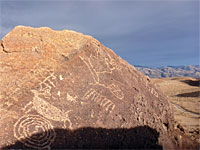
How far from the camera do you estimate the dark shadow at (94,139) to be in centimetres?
436

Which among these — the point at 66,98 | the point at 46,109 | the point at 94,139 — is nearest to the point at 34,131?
the point at 46,109

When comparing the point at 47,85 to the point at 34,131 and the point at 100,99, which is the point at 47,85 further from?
the point at 100,99

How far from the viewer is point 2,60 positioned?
493cm

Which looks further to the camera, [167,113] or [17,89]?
[167,113]

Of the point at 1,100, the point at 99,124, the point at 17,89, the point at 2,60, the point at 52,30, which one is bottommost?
the point at 99,124

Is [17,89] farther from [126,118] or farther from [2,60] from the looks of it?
[126,118]

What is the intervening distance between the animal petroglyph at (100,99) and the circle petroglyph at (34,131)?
1265mm

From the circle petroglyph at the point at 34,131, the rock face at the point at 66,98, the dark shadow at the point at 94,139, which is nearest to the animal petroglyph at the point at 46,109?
the rock face at the point at 66,98

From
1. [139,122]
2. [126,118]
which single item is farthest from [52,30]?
[139,122]

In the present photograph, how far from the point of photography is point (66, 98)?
4906mm

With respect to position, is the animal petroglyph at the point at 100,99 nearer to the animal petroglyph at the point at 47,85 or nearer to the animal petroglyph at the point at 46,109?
the animal petroglyph at the point at 46,109

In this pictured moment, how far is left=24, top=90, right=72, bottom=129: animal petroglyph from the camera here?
4.58 meters

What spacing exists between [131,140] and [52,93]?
261 centimetres

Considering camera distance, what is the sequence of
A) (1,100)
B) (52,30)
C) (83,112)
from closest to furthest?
(1,100)
(83,112)
(52,30)
